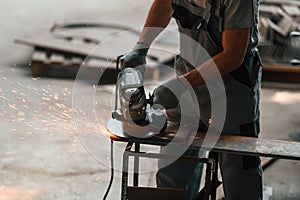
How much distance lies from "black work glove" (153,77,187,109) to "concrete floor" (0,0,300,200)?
2.86ft

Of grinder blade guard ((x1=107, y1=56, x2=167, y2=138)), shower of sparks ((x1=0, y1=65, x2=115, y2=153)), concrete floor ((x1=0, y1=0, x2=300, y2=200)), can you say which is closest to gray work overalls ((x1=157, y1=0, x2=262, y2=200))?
grinder blade guard ((x1=107, y1=56, x2=167, y2=138))

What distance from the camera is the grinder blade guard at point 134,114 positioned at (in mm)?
2137

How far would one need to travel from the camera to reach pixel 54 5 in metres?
6.09

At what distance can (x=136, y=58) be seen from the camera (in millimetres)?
2393

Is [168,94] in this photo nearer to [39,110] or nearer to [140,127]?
[140,127]

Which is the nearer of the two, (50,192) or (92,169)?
(50,192)

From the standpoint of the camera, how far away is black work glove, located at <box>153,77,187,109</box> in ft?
7.69

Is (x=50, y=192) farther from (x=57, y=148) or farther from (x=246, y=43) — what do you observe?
(x=246, y=43)

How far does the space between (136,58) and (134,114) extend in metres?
0.32

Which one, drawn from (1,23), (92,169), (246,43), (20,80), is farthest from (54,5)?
(246,43)

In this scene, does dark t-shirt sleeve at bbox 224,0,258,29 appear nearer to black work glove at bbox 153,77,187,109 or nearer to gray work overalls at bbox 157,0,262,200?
gray work overalls at bbox 157,0,262,200

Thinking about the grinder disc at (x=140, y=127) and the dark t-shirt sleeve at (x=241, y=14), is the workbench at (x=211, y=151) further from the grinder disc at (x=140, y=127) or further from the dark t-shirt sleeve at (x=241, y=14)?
the dark t-shirt sleeve at (x=241, y=14)

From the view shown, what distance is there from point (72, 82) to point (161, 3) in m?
2.17

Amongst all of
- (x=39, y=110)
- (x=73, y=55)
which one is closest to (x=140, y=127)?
(x=39, y=110)
